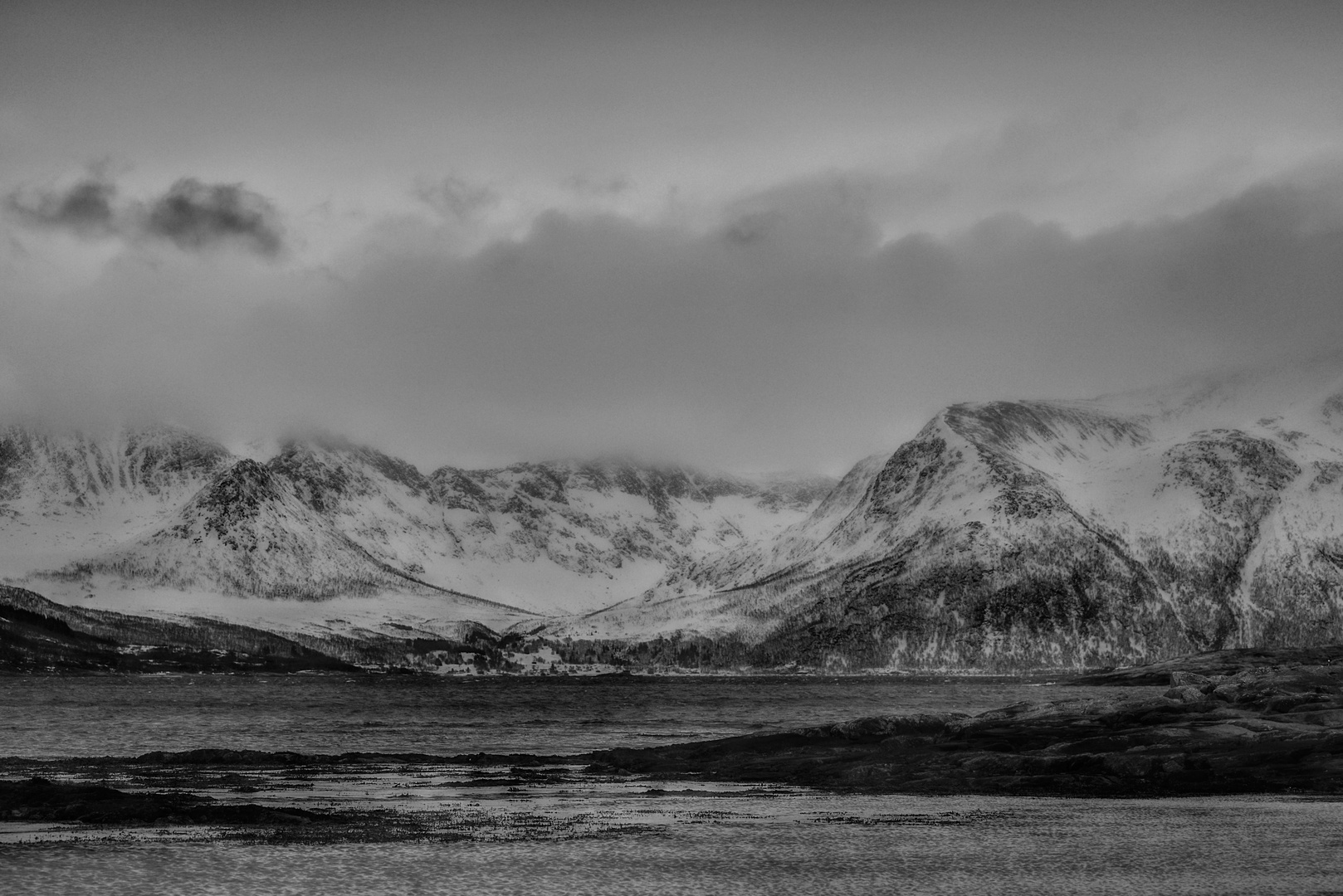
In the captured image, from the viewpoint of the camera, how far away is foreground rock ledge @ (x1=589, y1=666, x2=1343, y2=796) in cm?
9225

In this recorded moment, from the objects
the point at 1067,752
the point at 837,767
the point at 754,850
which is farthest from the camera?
the point at 837,767

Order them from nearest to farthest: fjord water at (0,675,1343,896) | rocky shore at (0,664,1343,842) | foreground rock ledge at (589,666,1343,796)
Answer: fjord water at (0,675,1343,896), rocky shore at (0,664,1343,842), foreground rock ledge at (589,666,1343,796)

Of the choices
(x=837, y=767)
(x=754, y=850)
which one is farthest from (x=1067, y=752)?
(x=754, y=850)

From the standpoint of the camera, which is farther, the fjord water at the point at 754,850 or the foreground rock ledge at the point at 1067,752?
the foreground rock ledge at the point at 1067,752

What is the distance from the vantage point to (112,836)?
67500mm

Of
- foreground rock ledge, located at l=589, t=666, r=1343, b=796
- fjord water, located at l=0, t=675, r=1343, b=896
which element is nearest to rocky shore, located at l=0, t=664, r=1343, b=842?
foreground rock ledge, located at l=589, t=666, r=1343, b=796

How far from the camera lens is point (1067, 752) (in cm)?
10456

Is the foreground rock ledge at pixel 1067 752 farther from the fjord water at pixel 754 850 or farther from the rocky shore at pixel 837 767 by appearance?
the fjord water at pixel 754 850

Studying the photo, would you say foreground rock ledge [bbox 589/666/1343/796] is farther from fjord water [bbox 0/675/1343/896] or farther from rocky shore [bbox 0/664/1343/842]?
fjord water [bbox 0/675/1343/896]

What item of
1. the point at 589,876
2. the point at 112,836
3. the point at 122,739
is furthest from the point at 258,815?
the point at 122,739

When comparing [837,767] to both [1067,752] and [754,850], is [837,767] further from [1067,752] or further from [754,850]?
[754,850]

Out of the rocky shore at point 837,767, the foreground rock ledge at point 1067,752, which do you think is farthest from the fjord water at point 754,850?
the foreground rock ledge at point 1067,752

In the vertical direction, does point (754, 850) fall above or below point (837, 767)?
above

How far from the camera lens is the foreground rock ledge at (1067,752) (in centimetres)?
9225
